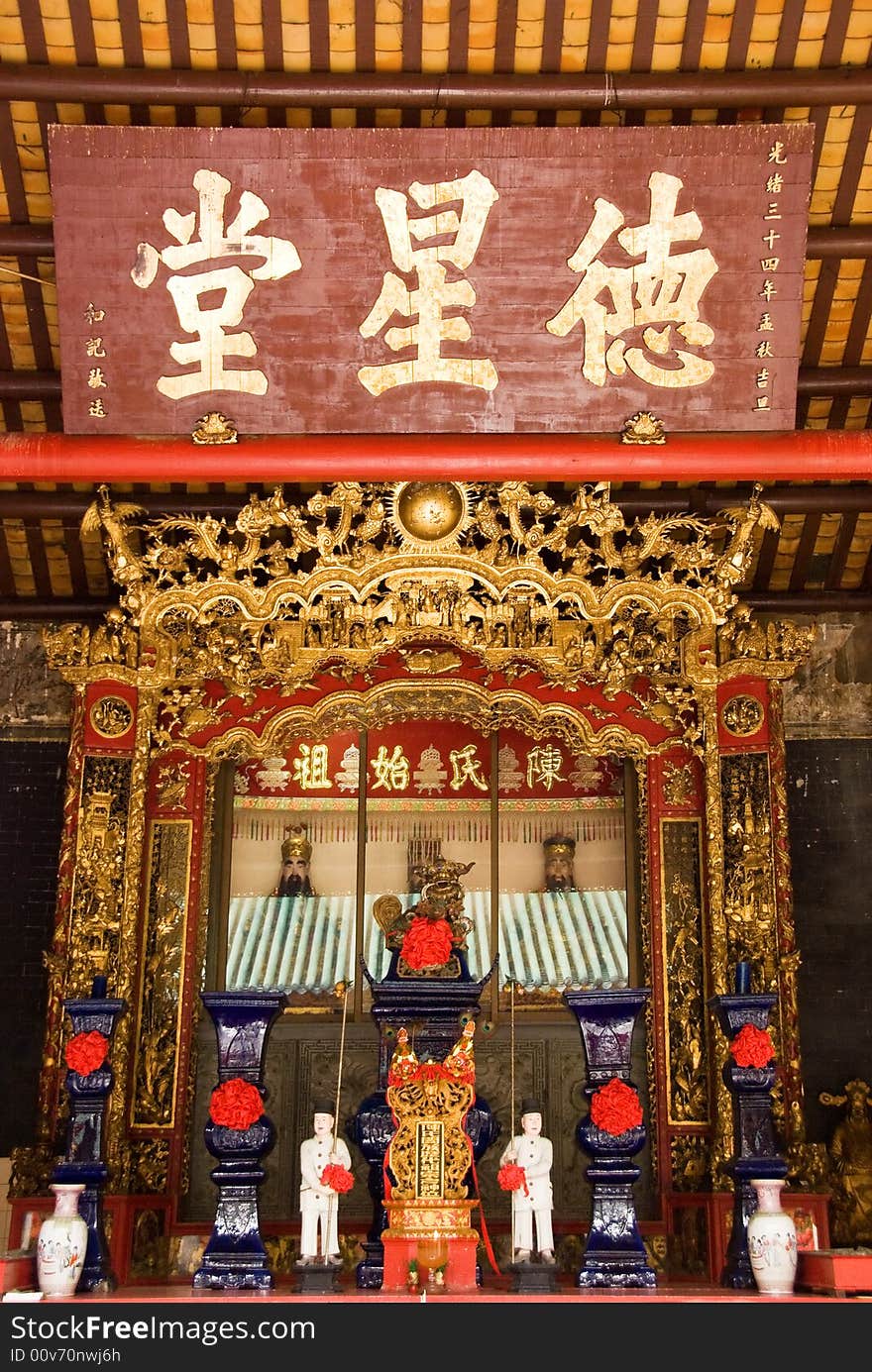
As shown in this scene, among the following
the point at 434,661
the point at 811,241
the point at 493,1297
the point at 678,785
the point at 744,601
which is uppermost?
the point at 811,241

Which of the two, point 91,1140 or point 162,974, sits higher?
point 162,974

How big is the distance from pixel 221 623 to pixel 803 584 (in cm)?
297

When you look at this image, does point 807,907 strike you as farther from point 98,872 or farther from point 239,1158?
point 98,872

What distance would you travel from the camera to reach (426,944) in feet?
18.0

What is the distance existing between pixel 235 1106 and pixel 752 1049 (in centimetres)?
190

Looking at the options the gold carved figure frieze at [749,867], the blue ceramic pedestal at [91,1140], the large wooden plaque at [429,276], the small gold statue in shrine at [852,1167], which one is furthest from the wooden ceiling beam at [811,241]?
the small gold statue in shrine at [852,1167]

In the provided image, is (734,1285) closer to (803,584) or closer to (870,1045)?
(870,1045)

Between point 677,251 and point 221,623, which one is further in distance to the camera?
point 221,623

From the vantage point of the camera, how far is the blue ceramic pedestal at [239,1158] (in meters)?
5.29

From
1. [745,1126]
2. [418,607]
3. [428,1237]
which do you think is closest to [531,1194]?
[428,1237]

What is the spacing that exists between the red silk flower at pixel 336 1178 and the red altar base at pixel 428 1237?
17 cm

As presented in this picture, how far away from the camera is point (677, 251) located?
5.77 metres
